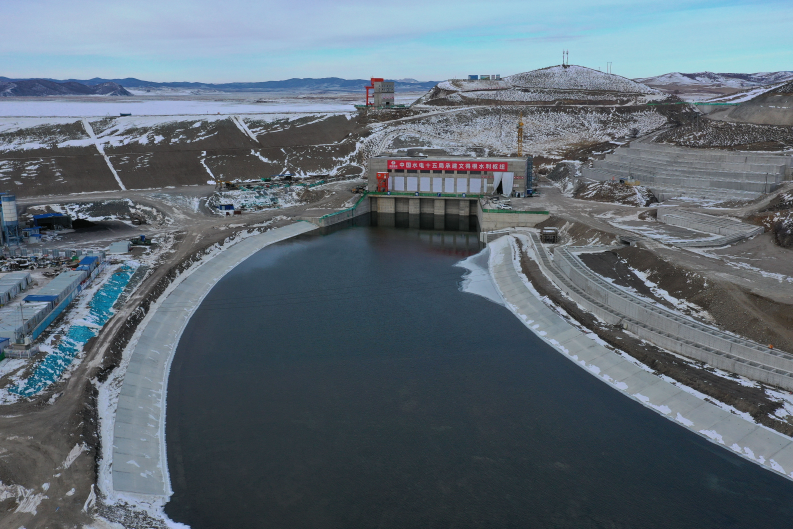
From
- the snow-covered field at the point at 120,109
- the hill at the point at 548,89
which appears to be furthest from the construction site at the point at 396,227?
the snow-covered field at the point at 120,109

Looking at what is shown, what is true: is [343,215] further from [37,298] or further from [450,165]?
[37,298]

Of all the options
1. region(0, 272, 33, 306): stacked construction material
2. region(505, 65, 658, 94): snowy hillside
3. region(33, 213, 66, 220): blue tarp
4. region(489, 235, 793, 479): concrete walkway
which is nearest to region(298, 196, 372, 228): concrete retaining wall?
region(33, 213, 66, 220): blue tarp

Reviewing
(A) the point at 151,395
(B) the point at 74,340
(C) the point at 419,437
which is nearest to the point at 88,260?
(B) the point at 74,340

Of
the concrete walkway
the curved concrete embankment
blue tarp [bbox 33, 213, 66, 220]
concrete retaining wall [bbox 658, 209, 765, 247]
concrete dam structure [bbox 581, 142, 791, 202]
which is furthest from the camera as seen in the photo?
concrete dam structure [bbox 581, 142, 791, 202]

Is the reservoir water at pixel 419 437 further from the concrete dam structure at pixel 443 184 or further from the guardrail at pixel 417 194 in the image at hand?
the guardrail at pixel 417 194

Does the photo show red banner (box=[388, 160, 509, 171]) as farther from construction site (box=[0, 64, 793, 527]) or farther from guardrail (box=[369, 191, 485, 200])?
guardrail (box=[369, 191, 485, 200])

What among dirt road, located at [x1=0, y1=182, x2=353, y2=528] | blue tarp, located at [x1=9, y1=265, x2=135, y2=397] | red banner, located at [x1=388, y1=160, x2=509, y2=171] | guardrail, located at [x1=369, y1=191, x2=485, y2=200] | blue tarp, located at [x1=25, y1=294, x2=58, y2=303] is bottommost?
dirt road, located at [x1=0, y1=182, x2=353, y2=528]

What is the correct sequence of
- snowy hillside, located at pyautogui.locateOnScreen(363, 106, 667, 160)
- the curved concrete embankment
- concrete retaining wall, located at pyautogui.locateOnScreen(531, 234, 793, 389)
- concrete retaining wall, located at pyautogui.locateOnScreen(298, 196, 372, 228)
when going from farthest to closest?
snowy hillside, located at pyautogui.locateOnScreen(363, 106, 667, 160)
concrete retaining wall, located at pyautogui.locateOnScreen(298, 196, 372, 228)
concrete retaining wall, located at pyautogui.locateOnScreen(531, 234, 793, 389)
the curved concrete embankment

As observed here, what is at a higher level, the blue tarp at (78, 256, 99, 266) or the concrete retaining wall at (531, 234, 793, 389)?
the blue tarp at (78, 256, 99, 266)

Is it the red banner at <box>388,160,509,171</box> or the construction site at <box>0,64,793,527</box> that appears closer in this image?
the construction site at <box>0,64,793,527</box>
